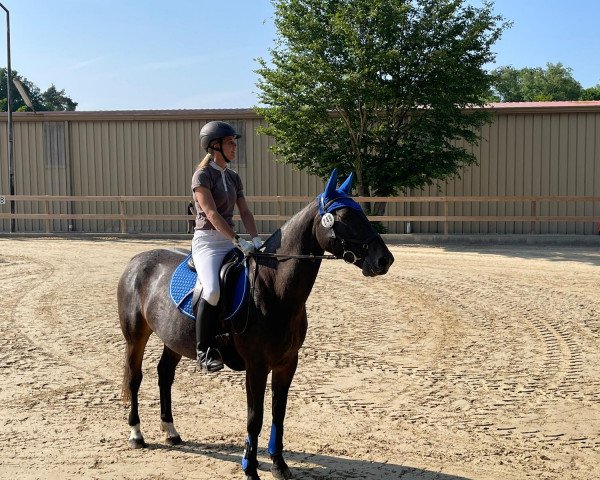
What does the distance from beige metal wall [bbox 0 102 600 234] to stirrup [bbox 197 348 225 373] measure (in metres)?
18.2

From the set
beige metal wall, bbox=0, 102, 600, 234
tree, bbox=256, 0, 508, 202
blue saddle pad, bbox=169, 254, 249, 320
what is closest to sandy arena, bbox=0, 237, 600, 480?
blue saddle pad, bbox=169, 254, 249, 320

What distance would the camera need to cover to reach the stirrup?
4605 millimetres

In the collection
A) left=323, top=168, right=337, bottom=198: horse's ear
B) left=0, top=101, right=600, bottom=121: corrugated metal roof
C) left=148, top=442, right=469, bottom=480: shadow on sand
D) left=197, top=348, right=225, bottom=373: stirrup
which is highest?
left=0, top=101, right=600, bottom=121: corrugated metal roof

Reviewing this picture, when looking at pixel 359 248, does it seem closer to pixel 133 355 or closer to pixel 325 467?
pixel 325 467

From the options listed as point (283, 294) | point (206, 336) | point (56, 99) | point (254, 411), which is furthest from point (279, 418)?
point (56, 99)

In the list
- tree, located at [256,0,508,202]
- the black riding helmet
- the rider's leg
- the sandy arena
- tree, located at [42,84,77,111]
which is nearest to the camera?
the rider's leg

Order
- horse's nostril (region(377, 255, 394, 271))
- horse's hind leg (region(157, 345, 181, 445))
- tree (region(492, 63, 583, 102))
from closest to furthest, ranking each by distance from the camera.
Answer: horse's nostril (region(377, 255, 394, 271)) → horse's hind leg (region(157, 345, 181, 445)) → tree (region(492, 63, 583, 102))

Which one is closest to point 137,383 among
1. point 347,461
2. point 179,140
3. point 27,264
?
point 347,461

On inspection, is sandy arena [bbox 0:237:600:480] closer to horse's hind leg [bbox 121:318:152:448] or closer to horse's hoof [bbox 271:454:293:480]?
horse's hoof [bbox 271:454:293:480]

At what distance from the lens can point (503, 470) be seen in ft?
15.5

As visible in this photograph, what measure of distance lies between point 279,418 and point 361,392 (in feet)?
6.27

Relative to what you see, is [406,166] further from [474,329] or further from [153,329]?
[153,329]

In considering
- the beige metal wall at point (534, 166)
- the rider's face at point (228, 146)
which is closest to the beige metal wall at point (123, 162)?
the beige metal wall at point (534, 166)

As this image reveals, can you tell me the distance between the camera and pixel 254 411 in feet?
14.8
